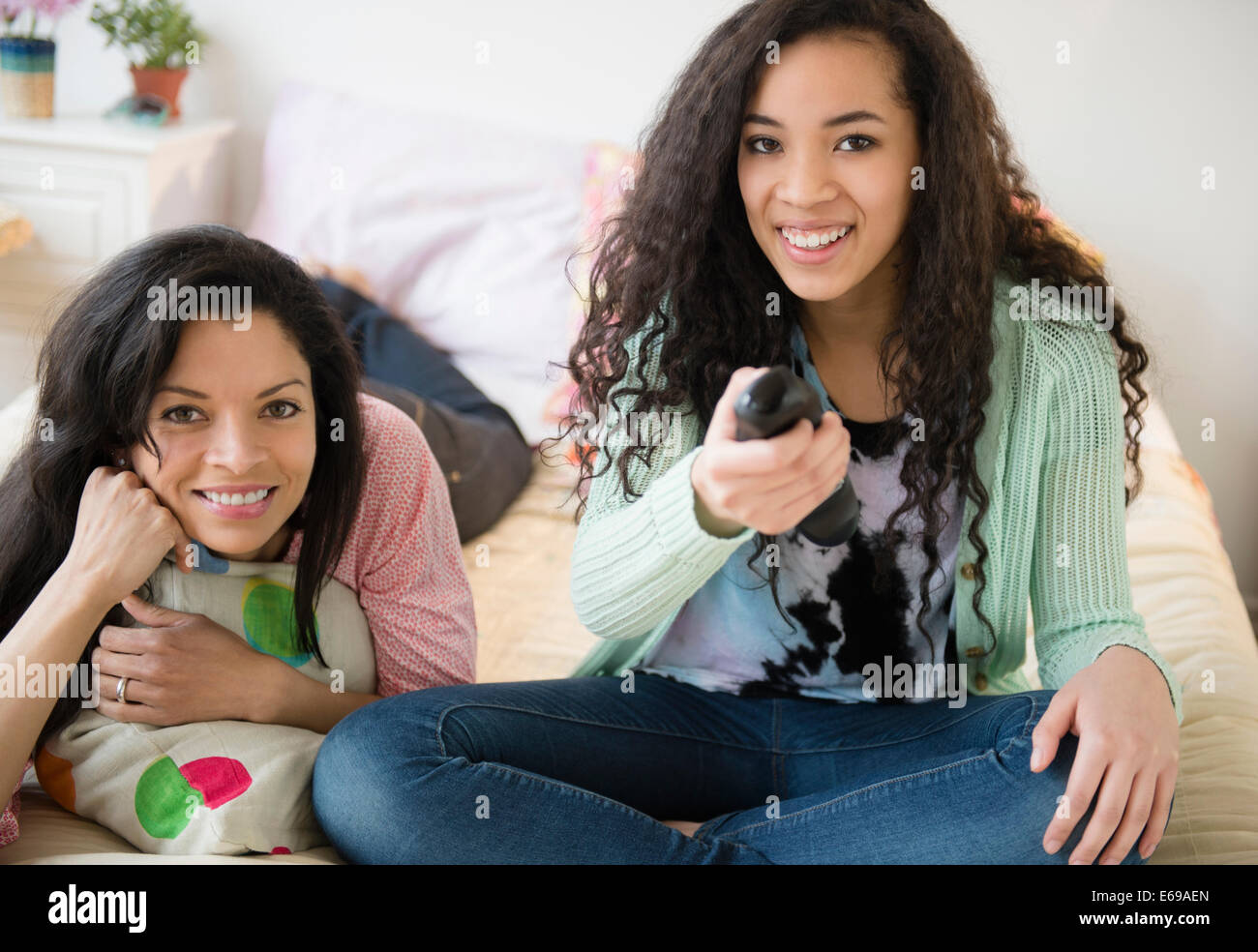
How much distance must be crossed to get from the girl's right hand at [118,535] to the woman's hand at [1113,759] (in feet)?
2.48

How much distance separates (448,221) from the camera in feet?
7.59

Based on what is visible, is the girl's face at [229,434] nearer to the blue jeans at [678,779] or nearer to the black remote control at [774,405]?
the blue jeans at [678,779]

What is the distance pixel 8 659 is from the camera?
986mm

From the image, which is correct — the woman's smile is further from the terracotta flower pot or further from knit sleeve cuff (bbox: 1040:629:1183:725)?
the terracotta flower pot

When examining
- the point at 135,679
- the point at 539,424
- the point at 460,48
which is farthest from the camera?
the point at 460,48

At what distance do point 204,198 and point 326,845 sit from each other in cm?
185

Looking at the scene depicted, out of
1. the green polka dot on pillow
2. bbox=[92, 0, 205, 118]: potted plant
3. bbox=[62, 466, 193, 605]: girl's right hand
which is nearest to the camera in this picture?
bbox=[62, 466, 193, 605]: girl's right hand

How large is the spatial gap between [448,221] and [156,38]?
749mm

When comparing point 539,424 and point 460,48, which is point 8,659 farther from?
point 460,48

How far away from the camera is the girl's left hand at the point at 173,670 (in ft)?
3.45

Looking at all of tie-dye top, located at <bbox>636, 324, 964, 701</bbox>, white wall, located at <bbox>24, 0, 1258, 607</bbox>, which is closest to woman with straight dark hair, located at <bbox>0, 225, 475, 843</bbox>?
tie-dye top, located at <bbox>636, 324, 964, 701</bbox>

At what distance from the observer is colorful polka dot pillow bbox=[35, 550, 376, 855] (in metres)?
1.00

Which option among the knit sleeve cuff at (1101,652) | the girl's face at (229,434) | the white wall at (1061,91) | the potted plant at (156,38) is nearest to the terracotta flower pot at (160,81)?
the potted plant at (156,38)
